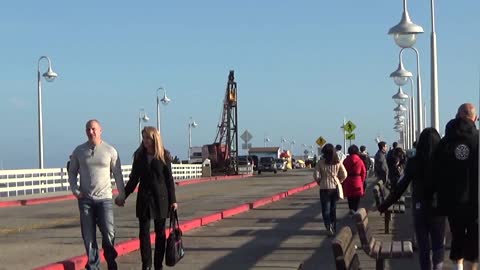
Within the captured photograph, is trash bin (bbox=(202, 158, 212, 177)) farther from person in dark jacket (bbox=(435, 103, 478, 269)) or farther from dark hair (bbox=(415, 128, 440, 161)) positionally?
person in dark jacket (bbox=(435, 103, 478, 269))

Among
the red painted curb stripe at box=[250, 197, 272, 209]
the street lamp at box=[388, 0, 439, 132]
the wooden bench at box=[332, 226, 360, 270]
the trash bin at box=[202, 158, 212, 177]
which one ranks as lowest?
the red painted curb stripe at box=[250, 197, 272, 209]

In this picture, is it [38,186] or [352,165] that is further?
[38,186]

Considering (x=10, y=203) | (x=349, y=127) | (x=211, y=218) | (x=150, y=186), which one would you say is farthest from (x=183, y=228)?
(x=349, y=127)

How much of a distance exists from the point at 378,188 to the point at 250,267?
5634 millimetres

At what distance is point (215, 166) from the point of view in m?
67.2

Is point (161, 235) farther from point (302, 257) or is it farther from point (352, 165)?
point (352, 165)

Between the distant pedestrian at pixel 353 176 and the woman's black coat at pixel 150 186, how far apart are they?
7745mm

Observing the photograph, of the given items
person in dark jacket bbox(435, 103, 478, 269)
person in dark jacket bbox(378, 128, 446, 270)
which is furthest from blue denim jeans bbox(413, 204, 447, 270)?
person in dark jacket bbox(435, 103, 478, 269)

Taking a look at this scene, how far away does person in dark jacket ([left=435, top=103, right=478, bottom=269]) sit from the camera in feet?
26.0

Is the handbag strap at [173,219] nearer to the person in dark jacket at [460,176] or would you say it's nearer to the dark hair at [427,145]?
the dark hair at [427,145]

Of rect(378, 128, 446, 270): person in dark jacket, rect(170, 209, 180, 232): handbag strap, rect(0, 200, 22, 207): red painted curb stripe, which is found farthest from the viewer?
rect(0, 200, 22, 207): red painted curb stripe

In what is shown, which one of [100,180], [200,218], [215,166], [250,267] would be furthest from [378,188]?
[215,166]

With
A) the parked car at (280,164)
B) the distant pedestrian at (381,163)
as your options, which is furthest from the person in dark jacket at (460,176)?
the parked car at (280,164)

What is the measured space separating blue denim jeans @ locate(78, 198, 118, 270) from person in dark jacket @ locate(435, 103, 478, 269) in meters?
3.94
